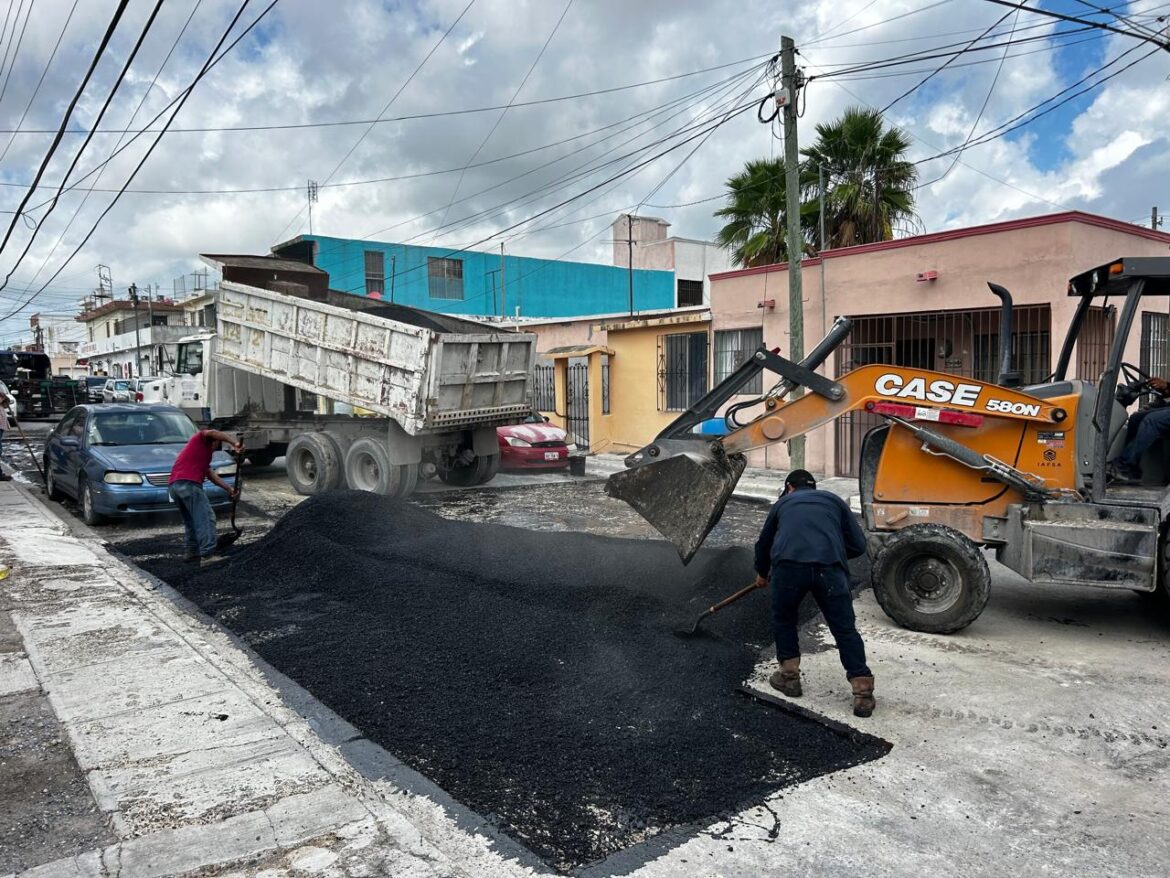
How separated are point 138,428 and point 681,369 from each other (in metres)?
11.0

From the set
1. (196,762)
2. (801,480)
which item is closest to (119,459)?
(196,762)

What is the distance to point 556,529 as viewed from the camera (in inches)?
424

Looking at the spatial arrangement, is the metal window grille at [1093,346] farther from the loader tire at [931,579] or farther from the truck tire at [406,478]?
the truck tire at [406,478]

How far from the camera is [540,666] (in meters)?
5.36

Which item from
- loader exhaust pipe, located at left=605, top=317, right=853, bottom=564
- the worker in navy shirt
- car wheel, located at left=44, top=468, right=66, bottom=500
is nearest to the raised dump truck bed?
car wheel, located at left=44, top=468, right=66, bottom=500

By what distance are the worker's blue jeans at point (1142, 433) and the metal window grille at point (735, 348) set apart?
10625 millimetres

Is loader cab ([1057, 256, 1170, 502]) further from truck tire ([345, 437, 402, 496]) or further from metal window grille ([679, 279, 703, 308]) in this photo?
metal window grille ([679, 279, 703, 308])

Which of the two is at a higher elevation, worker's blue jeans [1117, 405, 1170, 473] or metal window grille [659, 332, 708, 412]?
metal window grille [659, 332, 708, 412]

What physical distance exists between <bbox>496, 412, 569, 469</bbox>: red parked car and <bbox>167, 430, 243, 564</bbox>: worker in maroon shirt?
25.8ft

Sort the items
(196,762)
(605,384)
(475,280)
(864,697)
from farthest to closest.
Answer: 1. (475,280)
2. (605,384)
3. (864,697)
4. (196,762)

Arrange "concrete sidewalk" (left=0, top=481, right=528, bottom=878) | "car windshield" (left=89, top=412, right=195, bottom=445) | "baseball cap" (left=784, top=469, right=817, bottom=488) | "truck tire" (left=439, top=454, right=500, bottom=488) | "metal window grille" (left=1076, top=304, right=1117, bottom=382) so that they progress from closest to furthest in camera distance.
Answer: "concrete sidewalk" (left=0, top=481, right=528, bottom=878)
"baseball cap" (left=784, top=469, right=817, bottom=488)
"car windshield" (left=89, top=412, right=195, bottom=445)
"metal window grille" (left=1076, top=304, right=1117, bottom=382)
"truck tire" (left=439, top=454, right=500, bottom=488)

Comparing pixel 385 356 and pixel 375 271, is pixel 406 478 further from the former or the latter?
pixel 375 271

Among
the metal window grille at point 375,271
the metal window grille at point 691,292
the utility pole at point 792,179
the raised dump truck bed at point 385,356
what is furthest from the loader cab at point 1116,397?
the metal window grille at point 691,292

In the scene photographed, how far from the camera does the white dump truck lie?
479 inches
